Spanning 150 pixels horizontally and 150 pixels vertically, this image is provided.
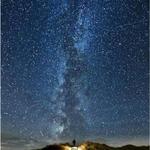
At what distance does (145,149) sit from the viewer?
17.1 metres

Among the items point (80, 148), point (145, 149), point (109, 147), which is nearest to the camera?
point (80, 148)

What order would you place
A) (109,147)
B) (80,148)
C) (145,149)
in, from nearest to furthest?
(80,148)
(109,147)
(145,149)

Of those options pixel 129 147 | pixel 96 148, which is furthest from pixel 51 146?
pixel 129 147

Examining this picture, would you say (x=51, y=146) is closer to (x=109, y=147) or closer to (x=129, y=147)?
(x=109, y=147)

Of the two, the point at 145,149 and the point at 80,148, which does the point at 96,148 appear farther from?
the point at 145,149

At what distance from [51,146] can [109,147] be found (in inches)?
132

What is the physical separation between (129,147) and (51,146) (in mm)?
4712

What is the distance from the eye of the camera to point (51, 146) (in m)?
15.2

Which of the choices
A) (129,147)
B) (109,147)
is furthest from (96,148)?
(129,147)

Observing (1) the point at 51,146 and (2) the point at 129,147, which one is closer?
(1) the point at 51,146

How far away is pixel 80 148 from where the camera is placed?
14.6m

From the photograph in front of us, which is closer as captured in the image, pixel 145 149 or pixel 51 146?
pixel 51 146

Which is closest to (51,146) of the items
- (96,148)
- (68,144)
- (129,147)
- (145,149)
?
(68,144)

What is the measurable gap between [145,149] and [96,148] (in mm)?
3748
